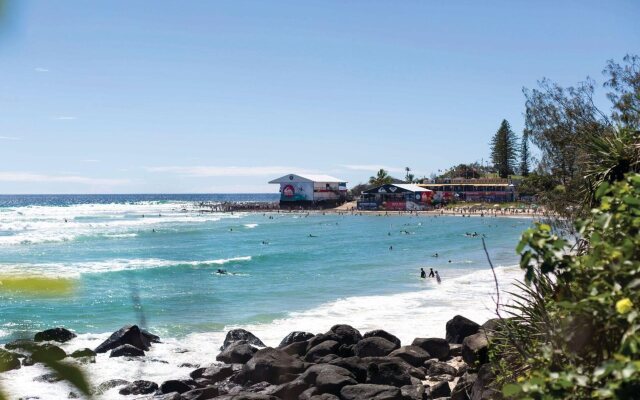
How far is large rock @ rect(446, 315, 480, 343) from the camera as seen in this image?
21000 mm

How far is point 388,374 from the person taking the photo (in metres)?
16.6

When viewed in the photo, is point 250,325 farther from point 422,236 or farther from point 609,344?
point 422,236

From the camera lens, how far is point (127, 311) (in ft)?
96.3

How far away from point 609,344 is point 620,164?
21.7 ft

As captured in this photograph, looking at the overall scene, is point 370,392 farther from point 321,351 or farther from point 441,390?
point 321,351

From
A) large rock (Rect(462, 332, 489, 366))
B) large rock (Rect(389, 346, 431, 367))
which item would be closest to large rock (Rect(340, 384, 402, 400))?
large rock (Rect(462, 332, 489, 366))

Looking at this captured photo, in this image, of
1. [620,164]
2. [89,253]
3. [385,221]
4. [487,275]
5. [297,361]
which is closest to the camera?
[620,164]

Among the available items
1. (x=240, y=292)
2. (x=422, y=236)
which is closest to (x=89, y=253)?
(x=240, y=292)

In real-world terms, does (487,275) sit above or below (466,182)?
below

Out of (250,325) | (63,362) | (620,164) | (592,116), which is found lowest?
(250,325)

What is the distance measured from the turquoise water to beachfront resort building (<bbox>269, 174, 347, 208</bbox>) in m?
35.9

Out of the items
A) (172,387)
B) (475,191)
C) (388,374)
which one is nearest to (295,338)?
(172,387)

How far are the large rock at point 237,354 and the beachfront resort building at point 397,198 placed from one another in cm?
9565

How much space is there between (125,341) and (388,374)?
959 centimetres
